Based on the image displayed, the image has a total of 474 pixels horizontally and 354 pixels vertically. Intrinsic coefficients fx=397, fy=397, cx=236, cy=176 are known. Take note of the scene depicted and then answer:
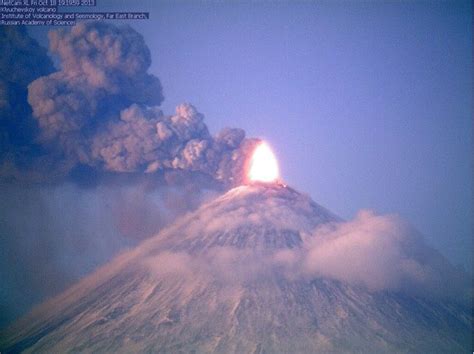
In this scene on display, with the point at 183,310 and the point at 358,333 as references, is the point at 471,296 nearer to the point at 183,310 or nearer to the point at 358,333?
the point at 358,333

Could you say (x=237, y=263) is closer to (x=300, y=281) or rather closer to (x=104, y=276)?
(x=300, y=281)

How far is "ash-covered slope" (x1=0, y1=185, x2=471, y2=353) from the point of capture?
3356 centimetres

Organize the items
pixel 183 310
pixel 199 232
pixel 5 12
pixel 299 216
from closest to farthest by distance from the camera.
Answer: pixel 5 12 → pixel 183 310 → pixel 199 232 → pixel 299 216

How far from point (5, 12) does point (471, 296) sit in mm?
60185

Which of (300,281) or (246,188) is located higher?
(246,188)

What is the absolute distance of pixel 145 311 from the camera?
37.6 m

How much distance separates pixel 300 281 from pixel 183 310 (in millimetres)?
13510

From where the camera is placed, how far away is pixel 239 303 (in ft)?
126

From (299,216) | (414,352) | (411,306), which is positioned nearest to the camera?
(414,352)

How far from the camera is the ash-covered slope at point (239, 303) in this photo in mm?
33562

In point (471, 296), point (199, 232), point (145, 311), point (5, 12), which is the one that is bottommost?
point (471, 296)

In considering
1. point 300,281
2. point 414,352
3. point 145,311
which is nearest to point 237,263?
point 300,281

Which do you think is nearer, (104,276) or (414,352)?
(414,352)

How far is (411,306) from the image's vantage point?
142ft
